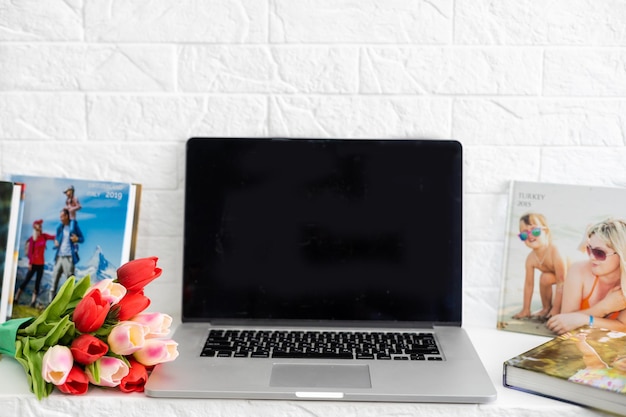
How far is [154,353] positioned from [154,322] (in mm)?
44

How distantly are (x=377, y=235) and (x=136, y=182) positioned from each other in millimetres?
467

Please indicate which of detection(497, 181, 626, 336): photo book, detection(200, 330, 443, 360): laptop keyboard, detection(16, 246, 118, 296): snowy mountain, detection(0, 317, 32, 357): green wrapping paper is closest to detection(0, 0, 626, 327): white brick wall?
detection(497, 181, 626, 336): photo book

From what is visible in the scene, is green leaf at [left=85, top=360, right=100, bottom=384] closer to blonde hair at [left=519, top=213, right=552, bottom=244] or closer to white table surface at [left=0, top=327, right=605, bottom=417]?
white table surface at [left=0, top=327, right=605, bottom=417]

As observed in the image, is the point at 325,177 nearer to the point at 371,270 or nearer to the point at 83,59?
the point at 371,270

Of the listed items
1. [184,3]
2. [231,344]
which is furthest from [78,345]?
[184,3]

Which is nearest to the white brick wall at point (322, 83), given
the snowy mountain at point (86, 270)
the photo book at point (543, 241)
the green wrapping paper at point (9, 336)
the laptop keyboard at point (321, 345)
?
the photo book at point (543, 241)

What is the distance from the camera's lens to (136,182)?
4.20 ft

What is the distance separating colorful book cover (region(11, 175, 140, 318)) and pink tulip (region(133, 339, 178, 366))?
31cm

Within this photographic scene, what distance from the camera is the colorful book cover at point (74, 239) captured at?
124 cm

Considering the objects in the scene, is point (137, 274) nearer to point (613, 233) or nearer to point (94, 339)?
point (94, 339)

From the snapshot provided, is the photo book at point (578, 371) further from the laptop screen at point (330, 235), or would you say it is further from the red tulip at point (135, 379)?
the red tulip at point (135, 379)

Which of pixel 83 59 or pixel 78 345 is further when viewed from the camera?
pixel 83 59

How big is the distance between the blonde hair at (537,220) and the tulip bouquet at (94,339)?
2.19ft

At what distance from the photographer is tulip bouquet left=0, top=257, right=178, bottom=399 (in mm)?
913
